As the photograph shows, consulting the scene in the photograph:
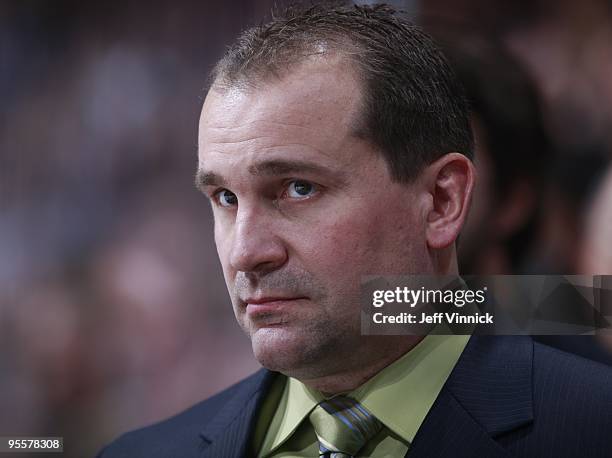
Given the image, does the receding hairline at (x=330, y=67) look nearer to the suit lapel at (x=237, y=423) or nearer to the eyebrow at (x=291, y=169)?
the eyebrow at (x=291, y=169)

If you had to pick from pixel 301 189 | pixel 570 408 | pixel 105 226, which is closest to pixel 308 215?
pixel 301 189

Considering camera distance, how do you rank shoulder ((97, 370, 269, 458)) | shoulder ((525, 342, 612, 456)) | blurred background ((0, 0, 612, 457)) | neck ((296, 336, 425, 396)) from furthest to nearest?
1. blurred background ((0, 0, 612, 457))
2. shoulder ((97, 370, 269, 458))
3. neck ((296, 336, 425, 396))
4. shoulder ((525, 342, 612, 456))

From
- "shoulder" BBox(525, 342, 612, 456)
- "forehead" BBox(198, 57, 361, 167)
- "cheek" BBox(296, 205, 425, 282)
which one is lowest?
"shoulder" BBox(525, 342, 612, 456)

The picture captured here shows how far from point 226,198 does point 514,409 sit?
59 centimetres

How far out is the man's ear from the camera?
4.75 ft

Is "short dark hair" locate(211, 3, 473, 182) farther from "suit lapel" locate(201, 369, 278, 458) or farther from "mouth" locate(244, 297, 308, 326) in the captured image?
"suit lapel" locate(201, 369, 278, 458)

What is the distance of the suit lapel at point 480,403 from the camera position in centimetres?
134

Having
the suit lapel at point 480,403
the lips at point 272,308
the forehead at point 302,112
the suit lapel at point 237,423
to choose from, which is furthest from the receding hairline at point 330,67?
the suit lapel at point 237,423

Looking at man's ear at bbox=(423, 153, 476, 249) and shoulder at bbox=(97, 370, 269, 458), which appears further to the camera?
shoulder at bbox=(97, 370, 269, 458)

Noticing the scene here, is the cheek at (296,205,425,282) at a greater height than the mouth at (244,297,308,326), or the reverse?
the cheek at (296,205,425,282)

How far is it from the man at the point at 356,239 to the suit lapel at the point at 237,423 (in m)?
0.08

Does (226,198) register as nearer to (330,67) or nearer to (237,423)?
(330,67)

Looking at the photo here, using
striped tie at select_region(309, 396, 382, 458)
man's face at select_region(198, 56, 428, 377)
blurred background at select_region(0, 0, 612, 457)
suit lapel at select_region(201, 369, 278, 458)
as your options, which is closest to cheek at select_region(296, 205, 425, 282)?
man's face at select_region(198, 56, 428, 377)

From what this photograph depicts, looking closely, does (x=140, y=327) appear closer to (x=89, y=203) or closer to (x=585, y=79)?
(x=89, y=203)
